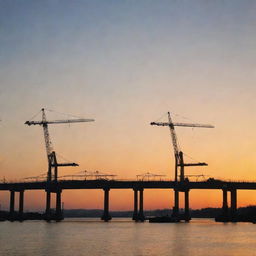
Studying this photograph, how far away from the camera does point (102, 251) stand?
3861 inches

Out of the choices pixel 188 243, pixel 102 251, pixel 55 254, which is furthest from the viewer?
pixel 188 243

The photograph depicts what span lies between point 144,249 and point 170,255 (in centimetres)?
1136

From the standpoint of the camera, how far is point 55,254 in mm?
90312

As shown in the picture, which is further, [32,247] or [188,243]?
[188,243]

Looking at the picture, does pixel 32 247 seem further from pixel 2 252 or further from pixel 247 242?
pixel 247 242

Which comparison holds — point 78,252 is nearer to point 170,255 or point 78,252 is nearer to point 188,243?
point 170,255

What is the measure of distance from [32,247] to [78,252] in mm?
13614

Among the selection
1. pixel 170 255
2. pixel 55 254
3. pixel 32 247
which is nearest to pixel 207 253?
pixel 170 255

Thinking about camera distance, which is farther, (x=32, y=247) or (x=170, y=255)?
(x=32, y=247)

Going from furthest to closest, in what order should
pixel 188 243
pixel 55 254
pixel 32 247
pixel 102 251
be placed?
1. pixel 188 243
2. pixel 32 247
3. pixel 102 251
4. pixel 55 254

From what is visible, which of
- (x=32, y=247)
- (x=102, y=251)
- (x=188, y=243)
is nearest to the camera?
(x=102, y=251)

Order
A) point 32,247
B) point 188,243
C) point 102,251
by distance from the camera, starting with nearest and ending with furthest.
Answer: point 102,251 → point 32,247 → point 188,243

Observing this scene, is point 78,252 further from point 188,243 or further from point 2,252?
point 188,243

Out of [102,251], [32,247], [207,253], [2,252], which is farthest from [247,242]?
[2,252]
